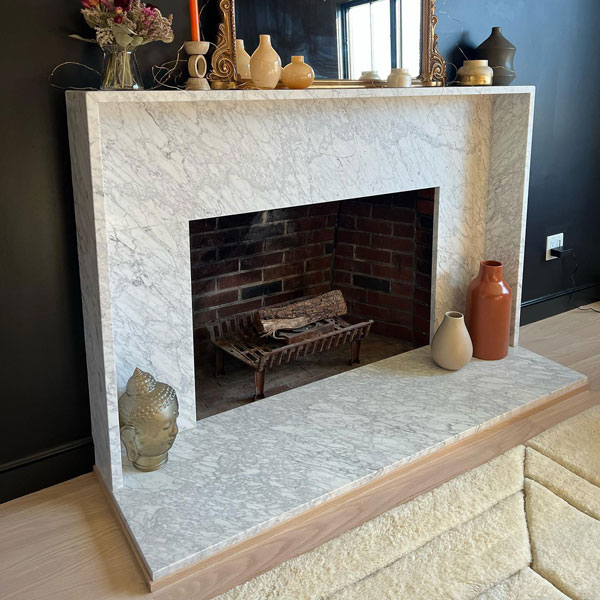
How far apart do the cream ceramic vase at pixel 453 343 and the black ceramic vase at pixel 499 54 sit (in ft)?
3.07

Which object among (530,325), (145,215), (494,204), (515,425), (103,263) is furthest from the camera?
(530,325)

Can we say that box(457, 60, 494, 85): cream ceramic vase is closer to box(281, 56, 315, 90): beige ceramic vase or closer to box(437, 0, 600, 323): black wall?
box(437, 0, 600, 323): black wall

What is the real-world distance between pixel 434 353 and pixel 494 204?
71cm

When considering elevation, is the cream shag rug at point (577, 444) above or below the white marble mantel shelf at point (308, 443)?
below

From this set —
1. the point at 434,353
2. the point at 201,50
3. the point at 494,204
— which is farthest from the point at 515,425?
the point at 201,50

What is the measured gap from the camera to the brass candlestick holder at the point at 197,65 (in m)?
1.86

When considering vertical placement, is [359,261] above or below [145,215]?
below

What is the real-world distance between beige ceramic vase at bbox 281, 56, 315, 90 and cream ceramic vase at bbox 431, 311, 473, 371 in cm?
109

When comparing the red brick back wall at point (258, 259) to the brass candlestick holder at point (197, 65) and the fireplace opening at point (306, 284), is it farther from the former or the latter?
the brass candlestick holder at point (197, 65)

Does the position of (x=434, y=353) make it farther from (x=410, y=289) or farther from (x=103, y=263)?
(x=103, y=263)

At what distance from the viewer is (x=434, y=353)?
269cm

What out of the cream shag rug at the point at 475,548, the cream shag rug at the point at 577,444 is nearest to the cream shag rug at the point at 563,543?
the cream shag rug at the point at 475,548

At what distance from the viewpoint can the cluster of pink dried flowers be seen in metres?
1.70

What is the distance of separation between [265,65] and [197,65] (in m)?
0.20
